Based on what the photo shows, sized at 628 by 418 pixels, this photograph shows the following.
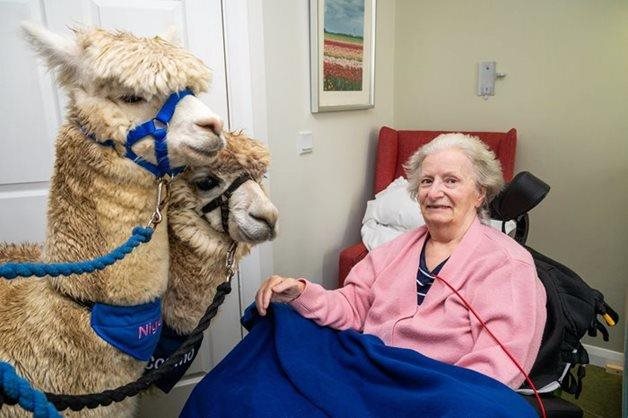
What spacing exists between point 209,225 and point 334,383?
47cm

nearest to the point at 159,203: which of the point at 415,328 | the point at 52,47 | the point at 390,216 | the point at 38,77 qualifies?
the point at 52,47

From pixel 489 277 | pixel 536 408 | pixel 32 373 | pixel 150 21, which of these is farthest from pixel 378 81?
pixel 32 373

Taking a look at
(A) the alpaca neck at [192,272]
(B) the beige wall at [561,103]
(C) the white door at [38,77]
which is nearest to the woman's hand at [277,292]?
(A) the alpaca neck at [192,272]

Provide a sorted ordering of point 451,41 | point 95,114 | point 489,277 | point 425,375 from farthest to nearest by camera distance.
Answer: point 451,41, point 489,277, point 425,375, point 95,114

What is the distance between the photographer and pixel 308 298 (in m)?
1.24

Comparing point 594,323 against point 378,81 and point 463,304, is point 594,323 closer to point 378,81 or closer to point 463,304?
point 463,304

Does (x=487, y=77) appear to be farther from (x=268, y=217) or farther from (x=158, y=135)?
(x=158, y=135)

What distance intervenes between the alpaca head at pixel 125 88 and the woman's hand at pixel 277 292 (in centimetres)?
55

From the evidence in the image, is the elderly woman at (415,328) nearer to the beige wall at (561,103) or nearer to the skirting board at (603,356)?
the beige wall at (561,103)

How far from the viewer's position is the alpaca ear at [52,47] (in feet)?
2.32

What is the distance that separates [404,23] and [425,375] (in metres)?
2.35

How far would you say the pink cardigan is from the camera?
1.07 metres

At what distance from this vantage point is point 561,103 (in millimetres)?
2217

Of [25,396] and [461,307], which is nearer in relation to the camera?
[25,396]
